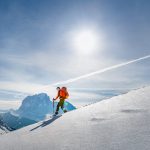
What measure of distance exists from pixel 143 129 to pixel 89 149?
1.52m

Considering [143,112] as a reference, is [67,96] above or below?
above

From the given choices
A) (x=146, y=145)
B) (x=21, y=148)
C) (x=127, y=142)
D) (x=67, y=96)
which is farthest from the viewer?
(x=67, y=96)

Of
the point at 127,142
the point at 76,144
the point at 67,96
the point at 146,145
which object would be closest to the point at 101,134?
the point at 76,144

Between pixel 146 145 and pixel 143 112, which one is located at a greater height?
pixel 143 112

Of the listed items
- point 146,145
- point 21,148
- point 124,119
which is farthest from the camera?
point 124,119

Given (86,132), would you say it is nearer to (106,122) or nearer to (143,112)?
(106,122)

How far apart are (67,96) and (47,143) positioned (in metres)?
12.6

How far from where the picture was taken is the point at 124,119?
26.5 feet

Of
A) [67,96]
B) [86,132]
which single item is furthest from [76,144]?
[67,96]

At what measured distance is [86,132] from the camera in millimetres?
7641

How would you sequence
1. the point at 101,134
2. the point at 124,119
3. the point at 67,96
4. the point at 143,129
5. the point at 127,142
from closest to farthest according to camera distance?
the point at 127,142 → the point at 143,129 → the point at 101,134 → the point at 124,119 → the point at 67,96

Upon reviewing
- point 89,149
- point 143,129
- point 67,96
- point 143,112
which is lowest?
point 89,149

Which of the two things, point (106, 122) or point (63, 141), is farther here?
point (106, 122)

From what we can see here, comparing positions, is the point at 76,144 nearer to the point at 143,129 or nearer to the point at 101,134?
the point at 101,134
